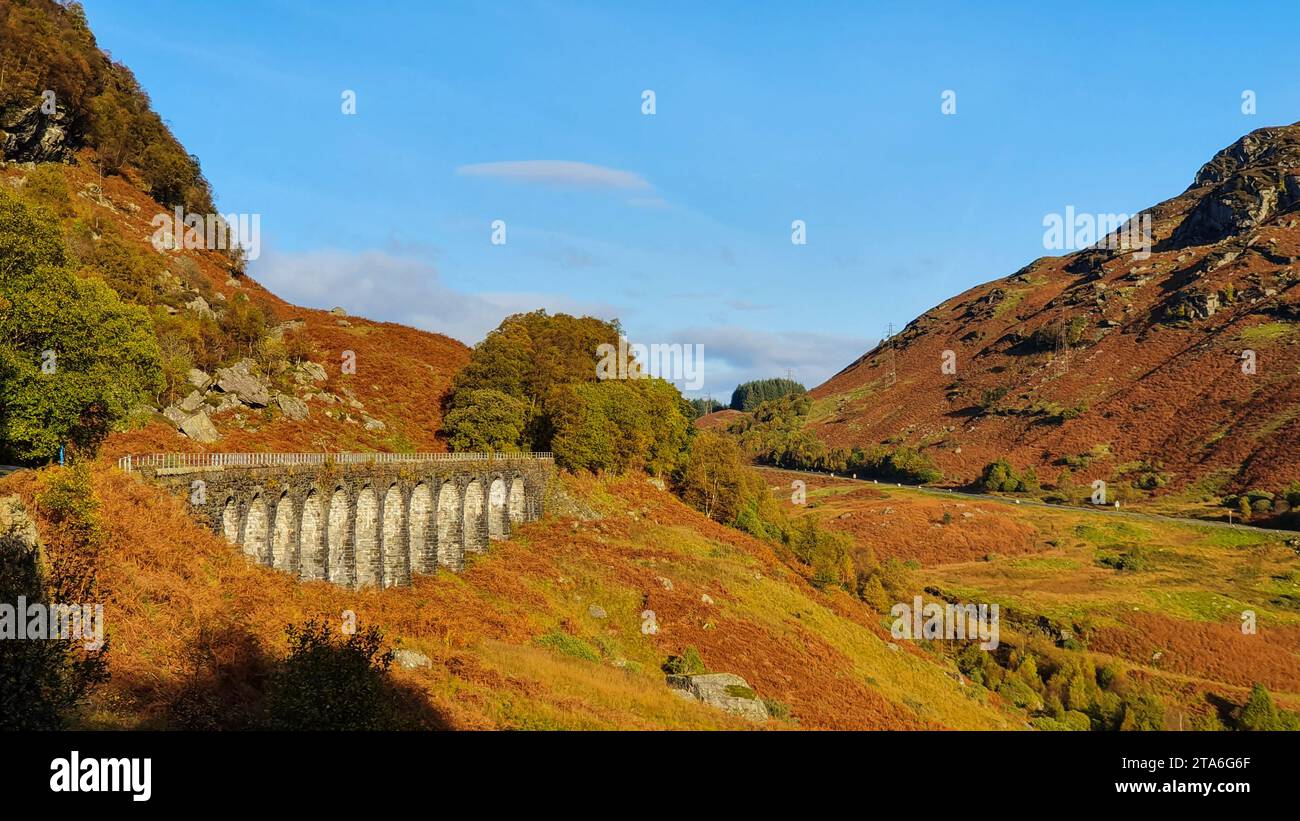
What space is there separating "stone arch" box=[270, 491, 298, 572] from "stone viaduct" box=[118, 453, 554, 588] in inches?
1.7

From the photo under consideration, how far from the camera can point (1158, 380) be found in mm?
146000

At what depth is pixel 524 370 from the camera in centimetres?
7400

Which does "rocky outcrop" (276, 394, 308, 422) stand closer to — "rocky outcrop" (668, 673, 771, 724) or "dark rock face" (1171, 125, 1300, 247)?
"rocky outcrop" (668, 673, 771, 724)

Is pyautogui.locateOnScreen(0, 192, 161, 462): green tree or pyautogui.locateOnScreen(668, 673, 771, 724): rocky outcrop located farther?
pyautogui.locateOnScreen(668, 673, 771, 724): rocky outcrop

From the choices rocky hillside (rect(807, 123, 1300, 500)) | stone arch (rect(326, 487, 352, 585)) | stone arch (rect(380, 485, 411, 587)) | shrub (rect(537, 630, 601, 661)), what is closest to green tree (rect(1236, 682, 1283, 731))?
shrub (rect(537, 630, 601, 661))

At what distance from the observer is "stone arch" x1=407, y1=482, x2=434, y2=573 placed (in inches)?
1804

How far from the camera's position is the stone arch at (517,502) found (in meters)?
57.7

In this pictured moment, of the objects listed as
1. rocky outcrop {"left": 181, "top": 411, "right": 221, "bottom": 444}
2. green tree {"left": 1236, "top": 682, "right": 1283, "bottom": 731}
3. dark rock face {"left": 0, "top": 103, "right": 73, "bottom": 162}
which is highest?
dark rock face {"left": 0, "top": 103, "right": 73, "bottom": 162}

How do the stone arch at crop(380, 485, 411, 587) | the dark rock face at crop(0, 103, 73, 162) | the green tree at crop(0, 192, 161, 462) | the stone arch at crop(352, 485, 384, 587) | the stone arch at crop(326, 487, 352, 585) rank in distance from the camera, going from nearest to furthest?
the green tree at crop(0, 192, 161, 462) → the stone arch at crop(326, 487, 352, 585) → the stone arch at crop(352, 485, 384, 587) → the stone arch at crop(380, 485, 411, 587) → the dark rock face at crop(0, 103, 73, 162)

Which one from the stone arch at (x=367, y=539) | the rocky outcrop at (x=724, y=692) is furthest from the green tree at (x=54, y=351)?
the rocky outcrop at (x=724, y=692)

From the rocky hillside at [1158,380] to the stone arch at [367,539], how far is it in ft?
362

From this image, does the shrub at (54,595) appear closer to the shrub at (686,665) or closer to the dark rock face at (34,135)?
the shrub at (686,665)
